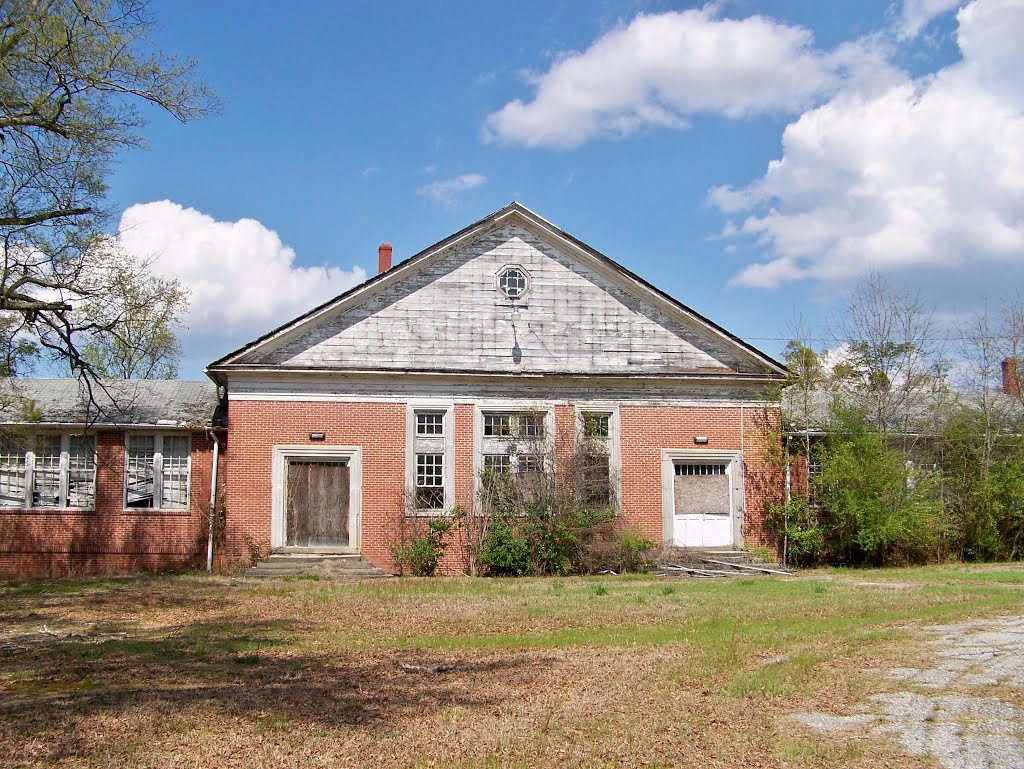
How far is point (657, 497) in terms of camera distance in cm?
2203

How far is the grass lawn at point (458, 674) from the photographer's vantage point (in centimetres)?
701

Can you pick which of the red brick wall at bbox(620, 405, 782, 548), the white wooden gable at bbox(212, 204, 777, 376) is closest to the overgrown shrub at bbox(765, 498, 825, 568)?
the red brick wall at bbox(620, 405, 782, 548)

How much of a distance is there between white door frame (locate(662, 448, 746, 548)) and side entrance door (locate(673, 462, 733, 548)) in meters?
0.09

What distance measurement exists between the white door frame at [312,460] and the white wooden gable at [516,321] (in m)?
1.97

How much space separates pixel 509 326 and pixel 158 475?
8.99 m

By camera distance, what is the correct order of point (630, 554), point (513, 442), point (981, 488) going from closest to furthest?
point (630, 554) → point (513, 442) → point (981, 488)

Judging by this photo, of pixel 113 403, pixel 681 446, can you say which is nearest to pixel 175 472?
pixel 113 403

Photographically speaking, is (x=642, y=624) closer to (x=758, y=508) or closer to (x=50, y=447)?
(x=758, y=508)

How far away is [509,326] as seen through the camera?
2228 cm

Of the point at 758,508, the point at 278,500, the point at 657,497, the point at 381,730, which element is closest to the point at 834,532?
the point at 758,508

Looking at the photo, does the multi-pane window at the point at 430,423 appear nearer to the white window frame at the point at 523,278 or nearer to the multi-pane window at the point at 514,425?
the multi-pane window at the point at 514,425

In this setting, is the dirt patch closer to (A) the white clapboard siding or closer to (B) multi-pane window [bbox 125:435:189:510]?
(A) the white clapboard siding

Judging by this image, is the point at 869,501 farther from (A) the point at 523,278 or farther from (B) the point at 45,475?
(B) the point at 45,475

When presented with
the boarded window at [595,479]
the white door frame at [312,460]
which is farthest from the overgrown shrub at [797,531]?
the white door frame at [312,460]
